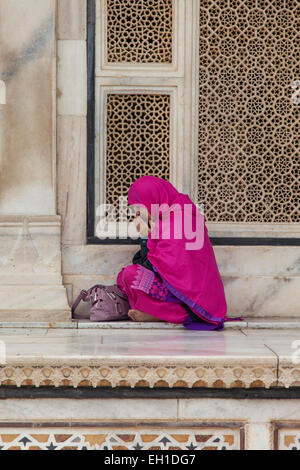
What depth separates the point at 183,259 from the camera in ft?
10.2

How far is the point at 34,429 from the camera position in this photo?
8.19 feet

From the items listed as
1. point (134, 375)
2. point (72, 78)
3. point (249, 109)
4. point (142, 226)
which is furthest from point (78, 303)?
point (249, 109)

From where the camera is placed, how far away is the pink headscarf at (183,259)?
10.1 feet

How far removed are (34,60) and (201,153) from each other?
1021mm

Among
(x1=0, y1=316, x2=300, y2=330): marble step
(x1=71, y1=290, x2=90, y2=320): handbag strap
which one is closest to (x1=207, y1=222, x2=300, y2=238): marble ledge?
(x1=0, y1=316, x2=300, y2=330): marble step

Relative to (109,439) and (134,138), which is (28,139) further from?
(109,439)

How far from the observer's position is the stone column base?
319 cm

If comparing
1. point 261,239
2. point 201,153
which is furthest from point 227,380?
point 201,153

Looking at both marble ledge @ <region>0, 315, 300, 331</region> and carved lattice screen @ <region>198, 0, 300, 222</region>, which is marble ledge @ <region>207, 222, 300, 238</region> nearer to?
carved lattice screen @ <region>198, 0, 300, 222</region>

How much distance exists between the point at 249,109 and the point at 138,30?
752mm

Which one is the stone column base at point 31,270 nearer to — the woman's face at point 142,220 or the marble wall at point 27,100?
the marble wall at point 27,100

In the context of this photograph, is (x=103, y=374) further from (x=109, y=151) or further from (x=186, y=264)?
(x=109, y=151)

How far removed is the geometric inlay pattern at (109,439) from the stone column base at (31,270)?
79 centimetres

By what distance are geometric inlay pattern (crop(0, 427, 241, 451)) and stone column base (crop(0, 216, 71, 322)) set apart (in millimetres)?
791
